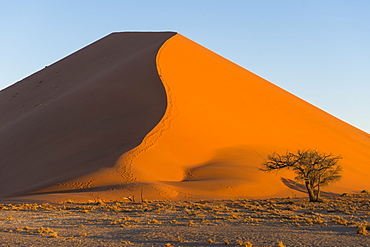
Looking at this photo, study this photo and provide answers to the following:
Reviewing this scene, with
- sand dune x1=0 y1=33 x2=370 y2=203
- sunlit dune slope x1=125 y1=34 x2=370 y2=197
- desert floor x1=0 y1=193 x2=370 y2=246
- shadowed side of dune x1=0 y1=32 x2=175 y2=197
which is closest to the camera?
desert floor x1=0 y1=193 x2=370 y2=246

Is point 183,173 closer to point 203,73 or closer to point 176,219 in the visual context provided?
point 176,219

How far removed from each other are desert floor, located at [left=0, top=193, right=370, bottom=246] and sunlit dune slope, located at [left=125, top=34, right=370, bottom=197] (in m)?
6.49

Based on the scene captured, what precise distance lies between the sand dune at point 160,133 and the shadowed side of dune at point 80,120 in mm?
115

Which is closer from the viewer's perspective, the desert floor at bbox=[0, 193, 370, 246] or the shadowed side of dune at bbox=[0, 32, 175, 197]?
the desert floor at bbox=[0, 193, 370, 246]

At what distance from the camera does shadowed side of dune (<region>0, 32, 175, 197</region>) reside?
32750 millimetres

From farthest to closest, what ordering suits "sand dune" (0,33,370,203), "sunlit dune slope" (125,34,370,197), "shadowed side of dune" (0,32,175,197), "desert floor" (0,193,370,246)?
"shadowed side of dune" (0,32,175,197), "sunlit dune slope" (125,34,370,197), "sand dune" (0,33,370,203), "desert floor" (0,193,370,246)

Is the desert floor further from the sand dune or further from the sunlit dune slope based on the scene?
the sunlit dune slope

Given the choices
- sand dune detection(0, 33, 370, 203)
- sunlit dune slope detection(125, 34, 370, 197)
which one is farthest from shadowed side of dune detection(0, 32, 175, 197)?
sunlit dune slope detection(125, 34, 370, 197)

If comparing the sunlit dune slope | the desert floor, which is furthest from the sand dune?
the desert floor

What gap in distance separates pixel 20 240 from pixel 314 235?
819 centimetres

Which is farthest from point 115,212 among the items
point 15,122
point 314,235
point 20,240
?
point 15,122

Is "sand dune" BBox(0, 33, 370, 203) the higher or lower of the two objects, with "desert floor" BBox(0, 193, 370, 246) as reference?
higher

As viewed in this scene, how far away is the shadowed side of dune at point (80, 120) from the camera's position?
107ft

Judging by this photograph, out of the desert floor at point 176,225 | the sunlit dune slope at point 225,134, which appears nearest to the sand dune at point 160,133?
the sunlit dune slope at point 225,134
